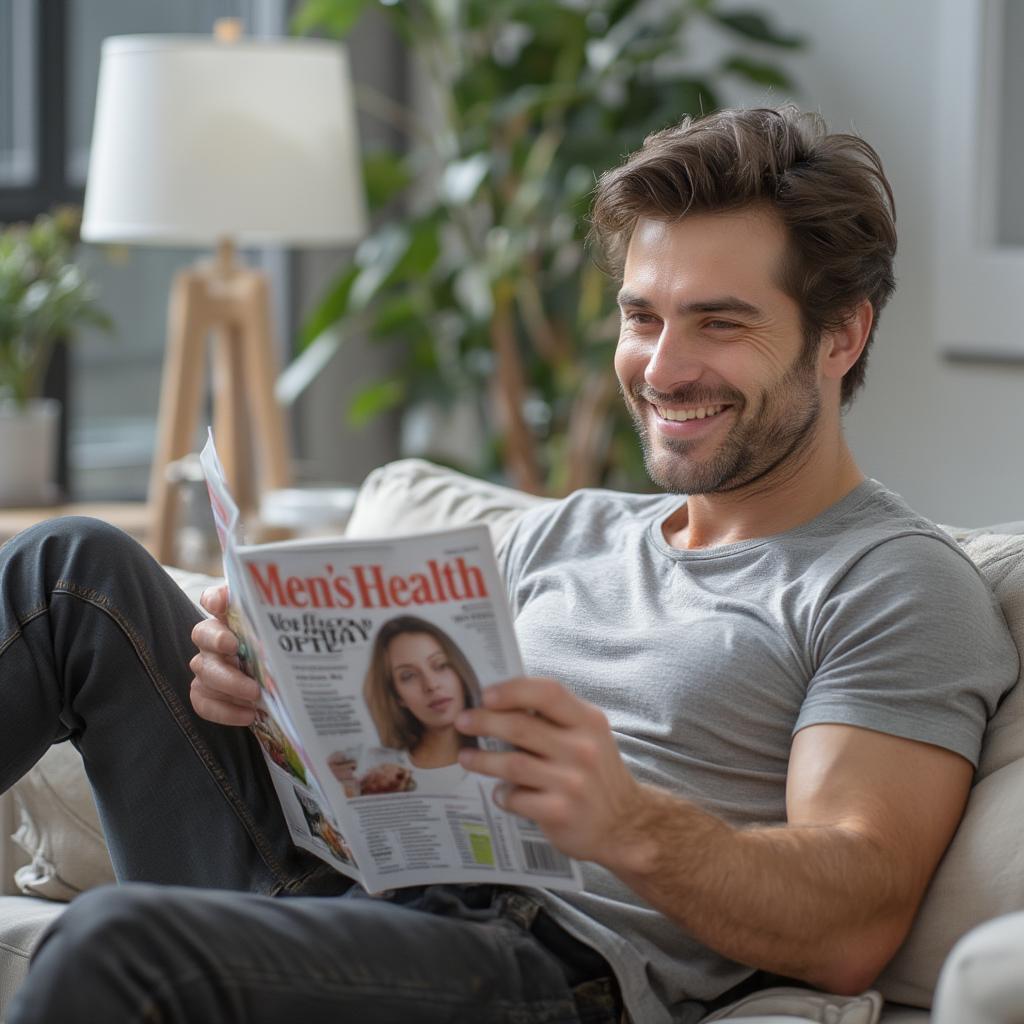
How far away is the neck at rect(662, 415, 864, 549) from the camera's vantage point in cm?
150

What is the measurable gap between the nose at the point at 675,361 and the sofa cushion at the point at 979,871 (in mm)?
398

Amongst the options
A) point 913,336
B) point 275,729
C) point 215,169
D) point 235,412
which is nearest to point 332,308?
point 235,412

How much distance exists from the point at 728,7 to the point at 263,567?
2660mm

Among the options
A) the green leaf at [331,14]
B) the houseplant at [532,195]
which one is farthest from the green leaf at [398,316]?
the green leaf at [331,14]

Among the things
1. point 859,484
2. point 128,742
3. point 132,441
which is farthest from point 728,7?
point 128,742

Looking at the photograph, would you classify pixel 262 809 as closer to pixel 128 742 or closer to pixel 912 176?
pixel 128 742

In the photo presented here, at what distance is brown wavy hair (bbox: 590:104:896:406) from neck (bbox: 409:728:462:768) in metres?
0.57

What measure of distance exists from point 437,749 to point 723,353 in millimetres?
520

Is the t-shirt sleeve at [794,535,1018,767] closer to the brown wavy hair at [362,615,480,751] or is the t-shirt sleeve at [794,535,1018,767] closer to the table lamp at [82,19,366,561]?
the brown wavy hair at [362,615,480,751]

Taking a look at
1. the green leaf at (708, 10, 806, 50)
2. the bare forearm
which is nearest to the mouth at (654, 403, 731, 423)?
the bare forearm

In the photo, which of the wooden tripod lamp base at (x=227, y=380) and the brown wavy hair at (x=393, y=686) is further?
the wooden tripod lamp base at (x=227, y=380)

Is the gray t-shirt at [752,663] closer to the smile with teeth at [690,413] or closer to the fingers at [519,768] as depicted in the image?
the smile with teeth at [690,413]

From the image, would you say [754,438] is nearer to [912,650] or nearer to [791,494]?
[791,494]

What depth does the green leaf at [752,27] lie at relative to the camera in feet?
10.4
